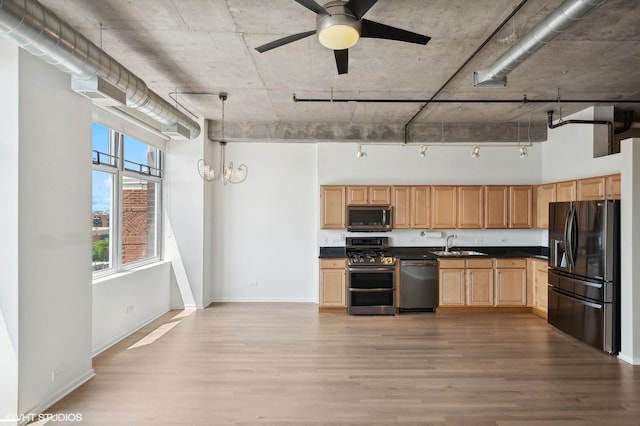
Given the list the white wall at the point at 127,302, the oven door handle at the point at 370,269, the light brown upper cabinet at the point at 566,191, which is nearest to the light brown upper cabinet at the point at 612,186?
the light brown upper cabinet at the point at 566,191

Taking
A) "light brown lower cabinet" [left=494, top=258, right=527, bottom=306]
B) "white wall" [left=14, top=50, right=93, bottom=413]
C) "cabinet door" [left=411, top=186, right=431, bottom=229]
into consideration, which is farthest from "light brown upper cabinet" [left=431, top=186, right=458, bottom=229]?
"white wall" [left=14, top=50, right=93, bottom=413]

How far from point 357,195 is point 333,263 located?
1237mm

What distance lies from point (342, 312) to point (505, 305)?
2.68 meters

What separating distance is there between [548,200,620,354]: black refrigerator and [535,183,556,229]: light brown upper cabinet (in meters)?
0.90

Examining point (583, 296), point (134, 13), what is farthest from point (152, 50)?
point (583, 296)

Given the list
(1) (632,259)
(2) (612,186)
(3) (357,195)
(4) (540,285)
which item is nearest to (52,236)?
(3) (357,195)

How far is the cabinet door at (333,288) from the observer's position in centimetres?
586

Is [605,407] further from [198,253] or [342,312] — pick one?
[198,253]

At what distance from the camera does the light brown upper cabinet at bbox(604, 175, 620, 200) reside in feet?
14.2

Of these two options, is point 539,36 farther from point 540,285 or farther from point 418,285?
point 540,285

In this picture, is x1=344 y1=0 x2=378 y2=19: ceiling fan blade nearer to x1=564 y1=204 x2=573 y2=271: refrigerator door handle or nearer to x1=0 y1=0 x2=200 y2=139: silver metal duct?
x1=0 y1=0 x2=200 y2=139: silver metal duct

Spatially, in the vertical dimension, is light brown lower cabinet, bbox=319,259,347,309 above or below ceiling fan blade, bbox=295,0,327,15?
below

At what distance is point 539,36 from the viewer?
97.4 inches

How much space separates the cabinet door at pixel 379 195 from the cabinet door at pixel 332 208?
502mm
